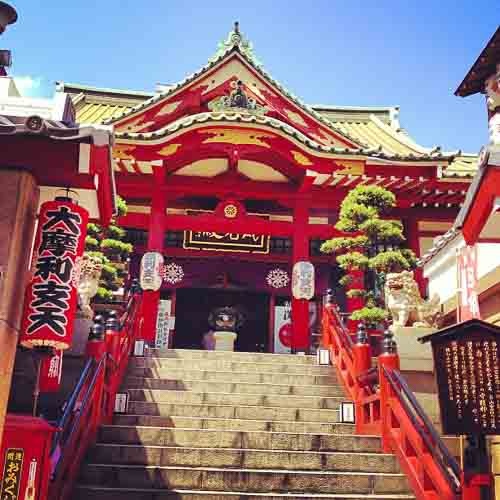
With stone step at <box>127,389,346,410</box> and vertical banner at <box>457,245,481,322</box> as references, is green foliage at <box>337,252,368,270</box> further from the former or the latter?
stone step at <box>127,389,346,410</box>

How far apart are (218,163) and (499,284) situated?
8109mm

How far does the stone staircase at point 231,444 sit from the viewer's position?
6242mm

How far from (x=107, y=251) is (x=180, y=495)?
264 inches

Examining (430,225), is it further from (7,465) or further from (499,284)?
(7,465)

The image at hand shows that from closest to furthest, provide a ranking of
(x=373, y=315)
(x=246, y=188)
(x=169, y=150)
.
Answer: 1. (x=373, y=315)
2. (x=169, y=150)
3. (x=246, y=188)

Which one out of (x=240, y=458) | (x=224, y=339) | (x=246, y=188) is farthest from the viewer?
(x=246, y=188)

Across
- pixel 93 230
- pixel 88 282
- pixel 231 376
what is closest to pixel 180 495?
pixel 231 376

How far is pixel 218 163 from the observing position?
47.3 feet

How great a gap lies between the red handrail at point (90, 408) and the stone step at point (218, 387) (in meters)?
0.33

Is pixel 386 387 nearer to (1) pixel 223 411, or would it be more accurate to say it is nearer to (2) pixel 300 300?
(1) pixel 223 411

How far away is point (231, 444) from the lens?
7.14 meters

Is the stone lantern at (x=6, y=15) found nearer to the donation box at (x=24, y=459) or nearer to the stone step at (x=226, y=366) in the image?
the donation box at (x=24, y=459)

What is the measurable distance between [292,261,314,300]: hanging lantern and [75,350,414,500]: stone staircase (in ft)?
12.4

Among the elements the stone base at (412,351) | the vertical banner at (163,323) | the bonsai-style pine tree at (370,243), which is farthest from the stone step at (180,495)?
the vertical banner at (163,323)
